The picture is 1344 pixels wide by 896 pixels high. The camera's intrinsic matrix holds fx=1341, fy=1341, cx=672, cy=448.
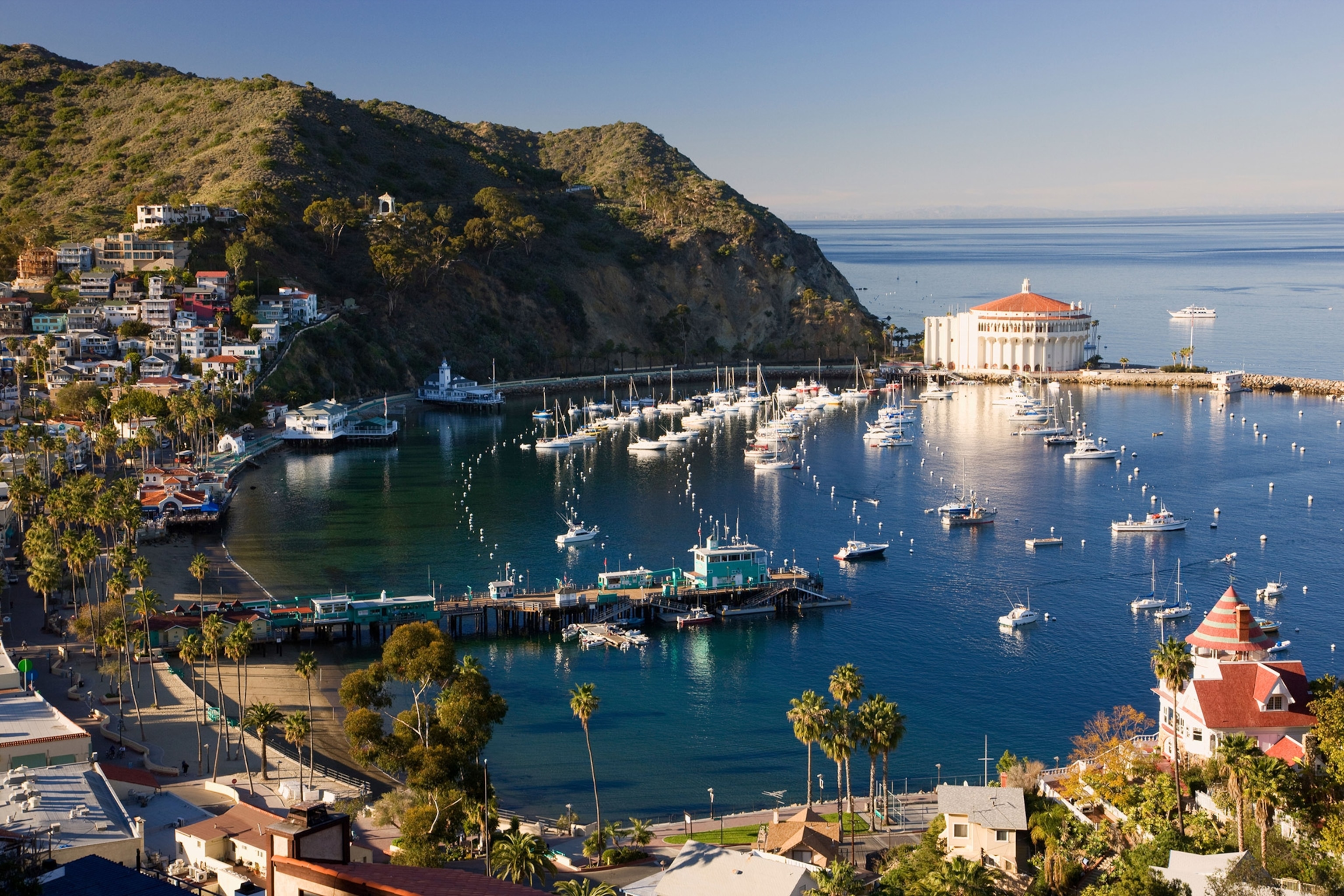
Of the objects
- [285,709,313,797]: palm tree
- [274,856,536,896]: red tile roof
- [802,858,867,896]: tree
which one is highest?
[274,856,536,896]: red tile roof

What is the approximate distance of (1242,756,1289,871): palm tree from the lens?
110ft

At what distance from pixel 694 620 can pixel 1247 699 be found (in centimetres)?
3358

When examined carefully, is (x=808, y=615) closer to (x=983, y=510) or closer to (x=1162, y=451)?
(x=983, y=510)

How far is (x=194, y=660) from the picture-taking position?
57.2m

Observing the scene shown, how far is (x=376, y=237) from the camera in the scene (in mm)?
166625

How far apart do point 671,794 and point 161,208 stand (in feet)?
401

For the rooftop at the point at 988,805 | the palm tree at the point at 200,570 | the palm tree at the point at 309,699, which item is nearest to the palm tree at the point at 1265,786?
the rooftop at the point at 988,805

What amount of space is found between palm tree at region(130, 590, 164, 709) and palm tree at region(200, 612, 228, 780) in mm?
2224

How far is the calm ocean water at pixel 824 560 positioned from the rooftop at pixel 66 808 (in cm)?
1570

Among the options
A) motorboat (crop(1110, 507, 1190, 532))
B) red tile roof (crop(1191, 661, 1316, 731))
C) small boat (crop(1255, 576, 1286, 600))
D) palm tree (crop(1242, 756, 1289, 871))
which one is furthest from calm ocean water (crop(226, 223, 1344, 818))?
palm tree (crop(1242, 756, 1289, 871))

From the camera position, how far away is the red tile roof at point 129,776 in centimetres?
4234

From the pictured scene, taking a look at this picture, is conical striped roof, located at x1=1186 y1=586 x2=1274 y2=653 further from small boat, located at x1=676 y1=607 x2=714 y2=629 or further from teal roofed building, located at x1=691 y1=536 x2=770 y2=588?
teal roofed building, located at x1=691 y1=536 x2=770 y2=588

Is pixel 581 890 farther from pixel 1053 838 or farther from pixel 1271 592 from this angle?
pixel 1271 592

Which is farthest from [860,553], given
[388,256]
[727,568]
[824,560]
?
[388,256]
